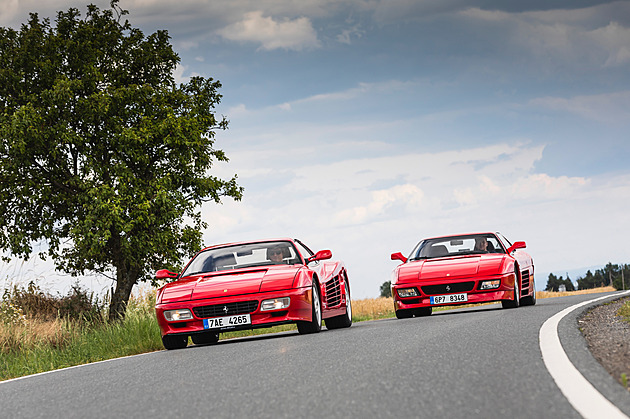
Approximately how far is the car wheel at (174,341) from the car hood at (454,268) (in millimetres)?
4562

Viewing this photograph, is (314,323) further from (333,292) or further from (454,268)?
(454,268)

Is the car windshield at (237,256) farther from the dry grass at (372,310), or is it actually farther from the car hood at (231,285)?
the dry grass at (372,310)

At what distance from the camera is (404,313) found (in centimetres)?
1428

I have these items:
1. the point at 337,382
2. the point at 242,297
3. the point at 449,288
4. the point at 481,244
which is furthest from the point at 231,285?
the point at 481,244

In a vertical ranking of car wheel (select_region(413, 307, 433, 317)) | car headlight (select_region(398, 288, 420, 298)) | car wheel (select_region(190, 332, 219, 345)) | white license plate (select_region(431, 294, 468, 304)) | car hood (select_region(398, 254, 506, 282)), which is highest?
car hood (select_region(398, 254, 506, 282))

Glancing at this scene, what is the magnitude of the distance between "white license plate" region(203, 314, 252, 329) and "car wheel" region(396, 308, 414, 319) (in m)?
4.56

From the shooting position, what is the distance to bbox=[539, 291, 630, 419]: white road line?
4.16 metres

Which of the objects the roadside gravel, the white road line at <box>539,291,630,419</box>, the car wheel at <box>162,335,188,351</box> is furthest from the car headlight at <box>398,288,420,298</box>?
the white road line at <box>539,291,630,419</box>

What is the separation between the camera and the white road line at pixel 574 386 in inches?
164

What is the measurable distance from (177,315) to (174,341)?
2.00 ft

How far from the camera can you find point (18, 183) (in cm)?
2689

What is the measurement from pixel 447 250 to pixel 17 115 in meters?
15.6

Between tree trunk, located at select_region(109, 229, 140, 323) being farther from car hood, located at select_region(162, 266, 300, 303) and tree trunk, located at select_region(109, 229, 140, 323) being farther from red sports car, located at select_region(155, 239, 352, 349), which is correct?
car hood, located at select_region(162, 266, 300, 303)

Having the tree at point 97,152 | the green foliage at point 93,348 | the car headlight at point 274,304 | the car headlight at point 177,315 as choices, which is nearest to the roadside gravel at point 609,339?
the car headlight at point 274,304
